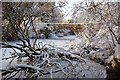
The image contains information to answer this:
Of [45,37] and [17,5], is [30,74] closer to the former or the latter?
[45,37]

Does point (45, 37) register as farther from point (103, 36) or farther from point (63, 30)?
point (103, 36)

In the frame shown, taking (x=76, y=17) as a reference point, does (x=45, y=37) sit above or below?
below

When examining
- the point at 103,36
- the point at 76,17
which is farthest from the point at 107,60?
the point at 76,17

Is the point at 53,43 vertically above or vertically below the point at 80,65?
above

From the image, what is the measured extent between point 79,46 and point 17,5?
1.73 ft

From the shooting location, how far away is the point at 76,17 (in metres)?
2.02

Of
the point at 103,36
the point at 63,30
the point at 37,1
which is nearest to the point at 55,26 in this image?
the point at 63,30

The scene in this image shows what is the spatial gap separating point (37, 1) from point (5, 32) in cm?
32

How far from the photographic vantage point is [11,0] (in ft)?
6.53

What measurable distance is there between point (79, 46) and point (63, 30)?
0.16 meters

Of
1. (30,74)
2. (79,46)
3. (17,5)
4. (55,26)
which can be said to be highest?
(17,5)

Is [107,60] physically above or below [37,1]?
below

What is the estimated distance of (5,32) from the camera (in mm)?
2006

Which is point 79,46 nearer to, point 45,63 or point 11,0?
point 45,63
